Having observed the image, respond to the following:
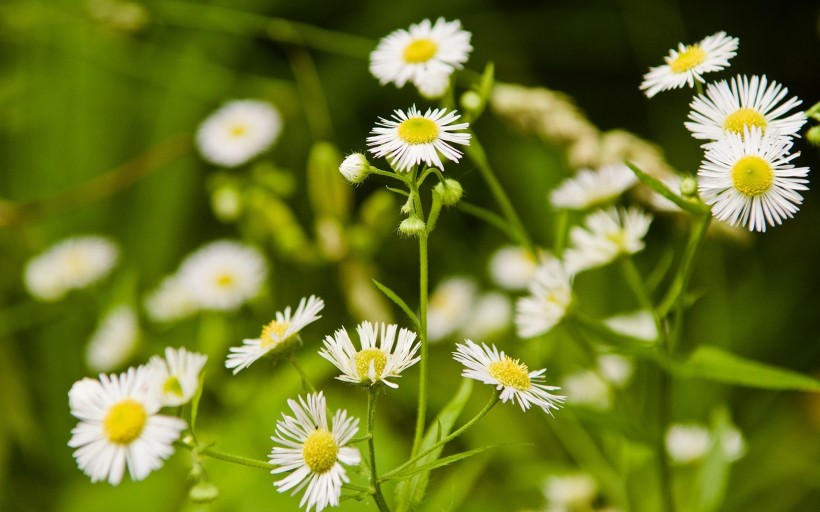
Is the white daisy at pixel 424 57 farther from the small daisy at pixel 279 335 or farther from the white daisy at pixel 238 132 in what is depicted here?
the white daisy at pixel 238 132

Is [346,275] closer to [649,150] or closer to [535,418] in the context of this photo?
[535,418]

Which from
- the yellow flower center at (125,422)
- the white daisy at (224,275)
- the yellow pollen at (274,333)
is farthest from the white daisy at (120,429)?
the white daisy at (224,275)

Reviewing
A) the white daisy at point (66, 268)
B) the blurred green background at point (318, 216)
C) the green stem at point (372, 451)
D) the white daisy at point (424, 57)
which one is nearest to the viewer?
the green stem at point (372, 451)

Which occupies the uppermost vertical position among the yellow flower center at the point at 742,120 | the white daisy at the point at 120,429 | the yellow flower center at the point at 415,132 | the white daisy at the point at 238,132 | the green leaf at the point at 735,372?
the white daisy at the point at 238,132

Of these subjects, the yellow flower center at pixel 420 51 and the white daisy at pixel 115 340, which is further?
the white daisy at pixel 115 340

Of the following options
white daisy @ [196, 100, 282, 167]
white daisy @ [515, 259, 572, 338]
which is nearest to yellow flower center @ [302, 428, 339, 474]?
white daisy @ [515, 259, 572, 338]

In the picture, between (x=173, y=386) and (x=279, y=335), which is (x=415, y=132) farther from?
(x=173, y=386)

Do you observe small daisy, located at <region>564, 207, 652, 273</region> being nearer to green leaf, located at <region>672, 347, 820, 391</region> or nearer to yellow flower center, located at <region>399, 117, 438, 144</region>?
green leaf, located at <region>672, 347, 820, 391</region>

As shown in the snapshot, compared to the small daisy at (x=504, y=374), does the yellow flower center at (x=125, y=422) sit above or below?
below
